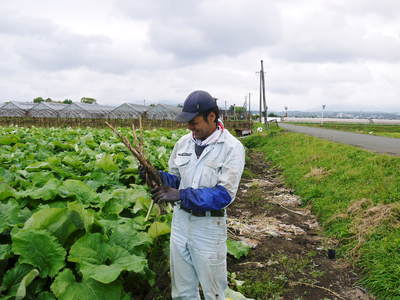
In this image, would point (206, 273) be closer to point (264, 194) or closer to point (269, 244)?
point (269, 244)

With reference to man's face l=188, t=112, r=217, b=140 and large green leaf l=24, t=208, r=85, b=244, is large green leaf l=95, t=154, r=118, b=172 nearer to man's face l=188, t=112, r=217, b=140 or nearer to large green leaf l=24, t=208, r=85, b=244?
large green leaf l=24, t=208, r=85, b=244

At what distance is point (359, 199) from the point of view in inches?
265

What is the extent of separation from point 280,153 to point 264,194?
670 cm

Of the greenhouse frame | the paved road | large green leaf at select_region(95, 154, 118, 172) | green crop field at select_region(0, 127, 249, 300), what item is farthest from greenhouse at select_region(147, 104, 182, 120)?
green crop field at select_region(0, 127, 249, 300)

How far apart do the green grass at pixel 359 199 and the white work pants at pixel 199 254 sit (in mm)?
2339

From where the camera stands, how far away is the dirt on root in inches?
172

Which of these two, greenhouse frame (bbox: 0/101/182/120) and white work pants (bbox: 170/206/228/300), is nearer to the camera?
white work pants (bbox: 170/206/228/300)

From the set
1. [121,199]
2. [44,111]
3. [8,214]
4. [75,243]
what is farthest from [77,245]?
[44,111]

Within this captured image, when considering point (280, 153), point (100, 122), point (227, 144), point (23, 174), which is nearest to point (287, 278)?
point (227, 144)

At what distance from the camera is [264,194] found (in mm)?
9141

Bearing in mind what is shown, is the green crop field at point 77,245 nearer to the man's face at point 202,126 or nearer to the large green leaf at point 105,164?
the man's face at point 202,126

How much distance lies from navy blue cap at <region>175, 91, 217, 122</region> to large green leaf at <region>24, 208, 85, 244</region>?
46.3 inches

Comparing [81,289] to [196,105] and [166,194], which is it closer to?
[166,194]

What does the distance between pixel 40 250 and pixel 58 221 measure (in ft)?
1.01
